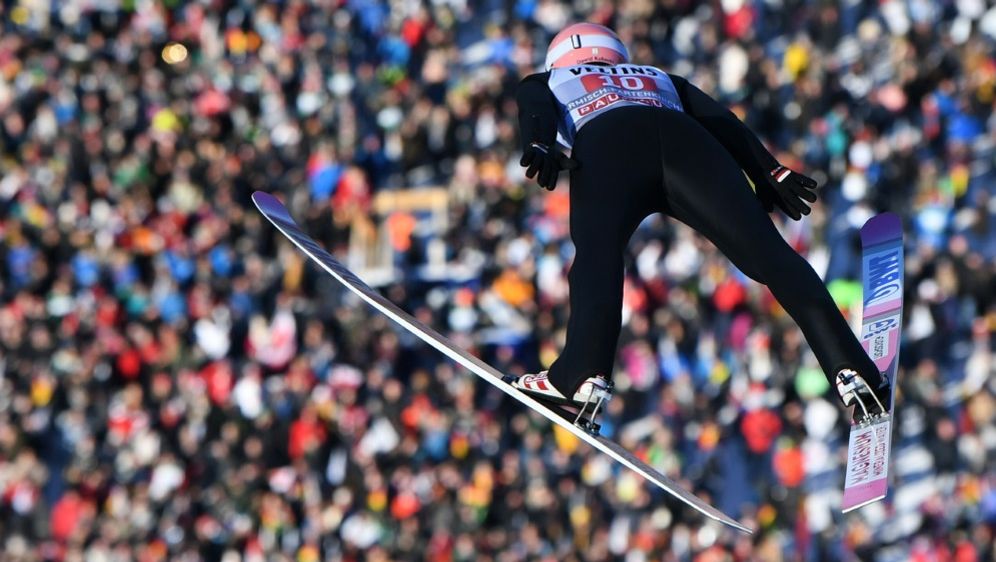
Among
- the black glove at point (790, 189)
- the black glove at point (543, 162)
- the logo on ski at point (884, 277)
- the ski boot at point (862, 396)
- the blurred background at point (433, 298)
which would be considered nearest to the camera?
the black glove at point (543, 162)

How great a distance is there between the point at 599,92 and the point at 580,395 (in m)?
1.25

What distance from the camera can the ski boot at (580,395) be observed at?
678 centimetres

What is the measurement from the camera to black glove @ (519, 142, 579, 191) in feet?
21.5

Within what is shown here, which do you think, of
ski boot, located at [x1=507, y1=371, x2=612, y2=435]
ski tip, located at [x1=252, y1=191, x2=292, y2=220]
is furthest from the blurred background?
ski boot, located at [x1=507, y1=371, x2=612, y2=435]

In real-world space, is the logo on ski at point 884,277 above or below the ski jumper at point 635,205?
above

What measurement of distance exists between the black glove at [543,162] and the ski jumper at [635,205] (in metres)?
0.09

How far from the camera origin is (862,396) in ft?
22.2

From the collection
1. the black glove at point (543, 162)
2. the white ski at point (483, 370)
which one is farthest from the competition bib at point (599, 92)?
the white ski at point (483, 370)

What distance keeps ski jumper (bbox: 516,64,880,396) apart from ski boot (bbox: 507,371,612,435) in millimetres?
43

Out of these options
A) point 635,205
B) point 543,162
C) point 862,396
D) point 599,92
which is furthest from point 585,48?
point 862,396

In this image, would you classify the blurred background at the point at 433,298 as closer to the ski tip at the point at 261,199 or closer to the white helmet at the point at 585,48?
the ski tip at the point at 261,199

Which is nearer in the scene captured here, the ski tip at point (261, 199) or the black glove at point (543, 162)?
the black glove at point (543, 162)

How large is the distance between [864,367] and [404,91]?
13175 millimetres

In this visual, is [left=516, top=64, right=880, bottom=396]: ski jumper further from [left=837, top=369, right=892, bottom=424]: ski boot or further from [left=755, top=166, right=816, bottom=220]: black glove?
[left=755, top=166, right=816, bottom=220]: black glove
